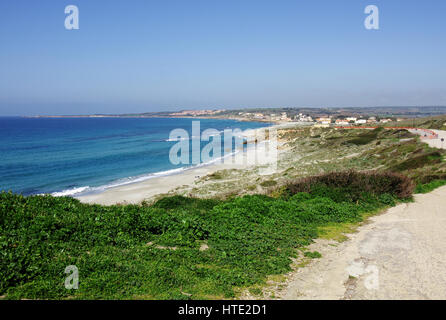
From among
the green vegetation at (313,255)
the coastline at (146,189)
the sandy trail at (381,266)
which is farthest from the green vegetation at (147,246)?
the coastline at (146,189)

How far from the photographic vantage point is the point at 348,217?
1396cm

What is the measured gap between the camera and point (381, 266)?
29.4 feet

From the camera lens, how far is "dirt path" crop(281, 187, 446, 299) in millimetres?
7418

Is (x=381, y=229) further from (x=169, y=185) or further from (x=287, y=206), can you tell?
(x=169, y=185)

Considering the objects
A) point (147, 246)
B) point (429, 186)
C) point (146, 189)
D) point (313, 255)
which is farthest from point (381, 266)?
point (146, 189)

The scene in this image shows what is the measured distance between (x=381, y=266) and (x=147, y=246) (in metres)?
6.46

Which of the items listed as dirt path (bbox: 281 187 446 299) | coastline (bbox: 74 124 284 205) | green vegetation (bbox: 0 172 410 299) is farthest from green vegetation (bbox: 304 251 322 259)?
coastline (bbox: 74 124 284 205)

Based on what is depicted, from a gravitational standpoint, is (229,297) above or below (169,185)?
above

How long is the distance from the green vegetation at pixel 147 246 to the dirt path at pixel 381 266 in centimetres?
76

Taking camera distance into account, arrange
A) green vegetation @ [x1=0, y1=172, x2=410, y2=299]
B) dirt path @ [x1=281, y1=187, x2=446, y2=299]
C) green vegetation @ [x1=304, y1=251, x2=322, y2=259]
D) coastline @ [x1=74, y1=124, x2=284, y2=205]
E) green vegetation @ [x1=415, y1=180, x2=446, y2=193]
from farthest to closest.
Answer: coastline @ [x1=74, y1=124, x2=284, y2=205] < green vegetation @ [x1=415, y1=180, x2=446, y2=193] < green vegetation @ [x1=304, y1=251, x2=322, y2=259] < dirt path @ [x1=281, y1=187, x2=446, y2=299] < green vegetation @ [x1=0, y1=172, x2=410, y2=299]

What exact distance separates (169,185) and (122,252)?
1064 inches

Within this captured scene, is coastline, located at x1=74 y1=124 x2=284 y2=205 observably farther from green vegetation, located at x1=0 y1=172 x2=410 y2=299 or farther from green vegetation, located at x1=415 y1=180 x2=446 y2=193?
green vegetation, located at x1=415 y1=180 x2=446 y2=193
